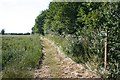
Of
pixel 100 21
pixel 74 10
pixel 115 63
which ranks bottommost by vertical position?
pixel 115 63

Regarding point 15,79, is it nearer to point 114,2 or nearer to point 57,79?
point 57,79

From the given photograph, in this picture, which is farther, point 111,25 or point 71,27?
point 71,27

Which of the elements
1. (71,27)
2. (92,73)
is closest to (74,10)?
A: (71,27)

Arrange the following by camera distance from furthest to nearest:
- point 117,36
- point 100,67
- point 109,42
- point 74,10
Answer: point 74,10
point 100,67
point 109,42
point 117,36

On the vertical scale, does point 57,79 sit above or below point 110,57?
below

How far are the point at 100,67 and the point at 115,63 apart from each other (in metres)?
1.24

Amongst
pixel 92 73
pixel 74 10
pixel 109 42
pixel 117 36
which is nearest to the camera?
pixel 117 36

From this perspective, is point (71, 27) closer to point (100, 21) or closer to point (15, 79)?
point (100, 21)

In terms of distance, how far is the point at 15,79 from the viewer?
8273 mm

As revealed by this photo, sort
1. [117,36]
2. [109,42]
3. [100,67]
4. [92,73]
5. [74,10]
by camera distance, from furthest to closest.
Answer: [74,10], [92,73], [100,67], [109,42], [117,36]

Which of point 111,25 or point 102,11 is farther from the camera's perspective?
point 102,11

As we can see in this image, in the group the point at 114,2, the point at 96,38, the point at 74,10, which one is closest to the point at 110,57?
the point at 96,38

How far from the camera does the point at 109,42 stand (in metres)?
8.52

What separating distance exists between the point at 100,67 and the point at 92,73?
33.7 inches
